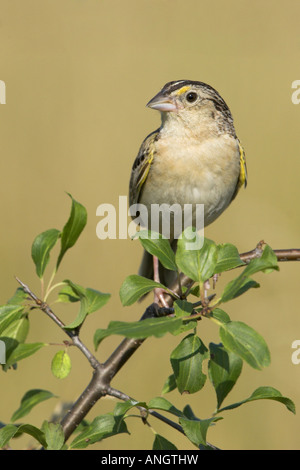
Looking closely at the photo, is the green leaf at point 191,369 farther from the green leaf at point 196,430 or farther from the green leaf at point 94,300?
the green leaf at point 94,300

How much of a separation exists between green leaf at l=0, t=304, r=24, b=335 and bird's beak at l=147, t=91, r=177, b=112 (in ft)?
5.67

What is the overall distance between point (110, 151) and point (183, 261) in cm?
389

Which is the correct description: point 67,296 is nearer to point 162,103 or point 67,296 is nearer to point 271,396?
point 271,396

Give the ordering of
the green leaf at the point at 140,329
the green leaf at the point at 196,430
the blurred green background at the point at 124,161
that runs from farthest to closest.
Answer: the blurred green background at the point at 124,161 < the green leaf at the point at 196,430 < the green leaf at the point at 140,329

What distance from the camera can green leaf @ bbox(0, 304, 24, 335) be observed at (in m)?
1.66

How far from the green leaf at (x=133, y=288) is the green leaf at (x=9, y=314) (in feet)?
1.07

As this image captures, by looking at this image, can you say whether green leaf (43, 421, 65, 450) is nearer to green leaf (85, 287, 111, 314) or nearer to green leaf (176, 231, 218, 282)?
green leaf (85, 287, 111, 314)

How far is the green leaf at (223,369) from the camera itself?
1667 mm

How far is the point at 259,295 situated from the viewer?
4.72 m

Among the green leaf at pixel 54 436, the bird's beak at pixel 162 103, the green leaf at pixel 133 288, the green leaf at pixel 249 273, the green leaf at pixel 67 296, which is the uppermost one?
the bird's beak at pixel 162 103

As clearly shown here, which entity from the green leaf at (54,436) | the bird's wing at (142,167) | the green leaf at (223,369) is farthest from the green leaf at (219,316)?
the bird's wing at (142,167)

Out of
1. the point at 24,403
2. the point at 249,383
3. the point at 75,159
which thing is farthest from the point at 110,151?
the point at 24,403

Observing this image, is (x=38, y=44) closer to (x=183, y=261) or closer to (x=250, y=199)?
(x=250, y=199)

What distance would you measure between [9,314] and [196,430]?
538 millimetres
